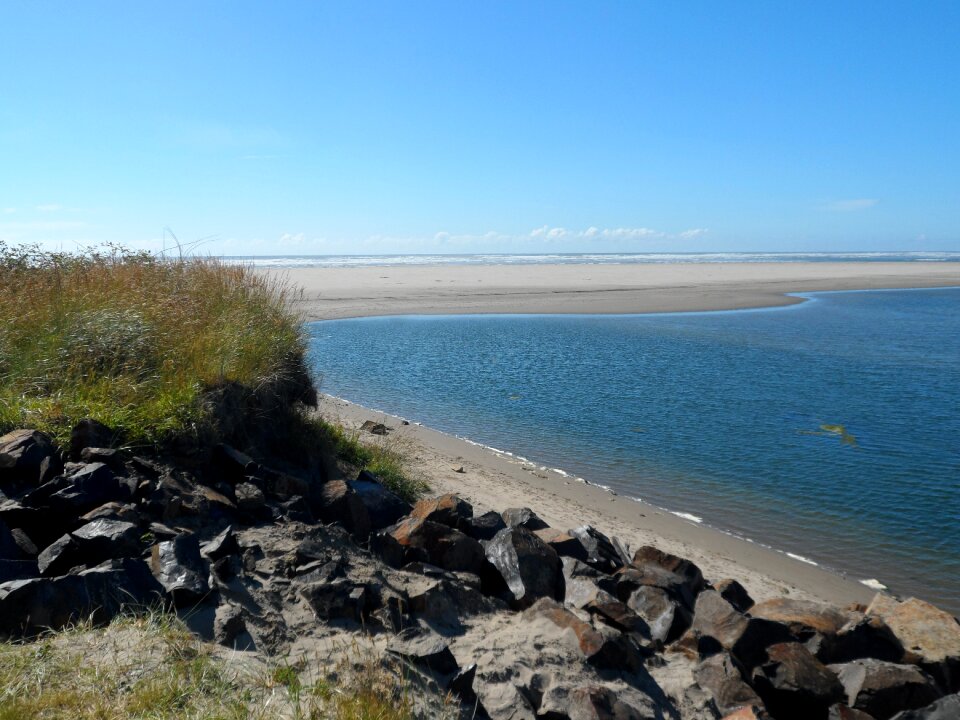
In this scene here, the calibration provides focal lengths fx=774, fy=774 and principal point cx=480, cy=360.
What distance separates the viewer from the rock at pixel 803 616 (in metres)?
6.21

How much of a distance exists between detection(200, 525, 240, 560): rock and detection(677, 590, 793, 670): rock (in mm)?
3285

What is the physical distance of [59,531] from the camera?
5.22m

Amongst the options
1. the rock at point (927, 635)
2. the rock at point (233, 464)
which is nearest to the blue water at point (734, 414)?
the rock at point (927, 635)

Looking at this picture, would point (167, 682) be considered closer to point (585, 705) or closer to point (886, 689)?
point (585, 705)

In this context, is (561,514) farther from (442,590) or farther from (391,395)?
(391,395)

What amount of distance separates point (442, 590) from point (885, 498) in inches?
316

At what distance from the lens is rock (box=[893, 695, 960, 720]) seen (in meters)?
4.98

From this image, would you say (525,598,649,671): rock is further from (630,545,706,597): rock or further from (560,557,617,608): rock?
(630,545,706,597): rock

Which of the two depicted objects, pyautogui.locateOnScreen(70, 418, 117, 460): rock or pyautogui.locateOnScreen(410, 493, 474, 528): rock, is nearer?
pyautogui.locateOnScreen(70, 418, 117, 460): rock

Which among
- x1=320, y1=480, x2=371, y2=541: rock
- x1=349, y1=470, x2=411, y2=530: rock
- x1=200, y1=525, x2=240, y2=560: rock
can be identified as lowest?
Result: x1=349, y1=470, x2=411, y2=530: rock

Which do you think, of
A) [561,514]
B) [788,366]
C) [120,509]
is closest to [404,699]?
[120,509]

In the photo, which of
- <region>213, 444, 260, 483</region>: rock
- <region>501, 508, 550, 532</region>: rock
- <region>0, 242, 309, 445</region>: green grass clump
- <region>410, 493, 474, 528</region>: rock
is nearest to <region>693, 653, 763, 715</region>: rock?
<region>410, 493, 474, 528</region>: rock

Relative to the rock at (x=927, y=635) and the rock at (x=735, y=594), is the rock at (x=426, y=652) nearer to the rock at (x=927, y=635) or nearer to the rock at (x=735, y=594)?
the rock at (x=735, y=594)

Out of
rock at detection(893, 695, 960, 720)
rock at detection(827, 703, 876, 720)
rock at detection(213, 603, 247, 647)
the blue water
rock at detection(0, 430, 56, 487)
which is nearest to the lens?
rock at detection(213, 603, 247, 647)
